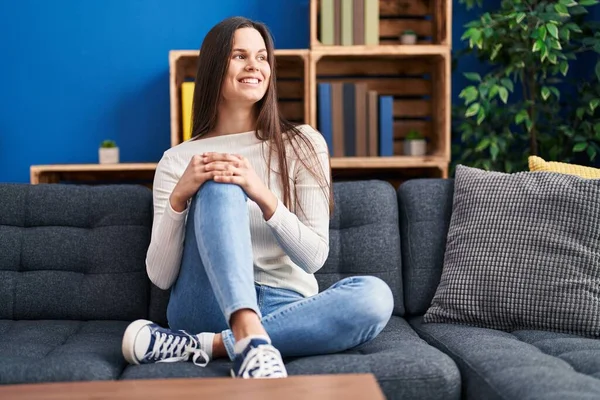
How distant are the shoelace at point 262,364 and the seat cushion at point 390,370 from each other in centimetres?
11

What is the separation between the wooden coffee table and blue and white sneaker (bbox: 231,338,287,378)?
17 centimetres

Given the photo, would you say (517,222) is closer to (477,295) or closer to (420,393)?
(477,295)

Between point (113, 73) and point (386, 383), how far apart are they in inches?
80.1

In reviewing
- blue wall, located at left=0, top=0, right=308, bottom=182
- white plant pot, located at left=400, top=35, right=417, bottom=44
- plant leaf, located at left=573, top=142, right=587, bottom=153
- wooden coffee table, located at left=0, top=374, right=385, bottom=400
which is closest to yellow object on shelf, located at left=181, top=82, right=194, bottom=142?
blue wall, located at left=0, top=0, right=308, bottom=182

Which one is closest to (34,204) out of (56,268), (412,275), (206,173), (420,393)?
(56,268)

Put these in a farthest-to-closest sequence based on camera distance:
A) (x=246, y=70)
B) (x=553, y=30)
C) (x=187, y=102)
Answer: (x=187, y=102), (x=553, y=30), (x=246, y=70)

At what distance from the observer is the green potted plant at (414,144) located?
282 cm

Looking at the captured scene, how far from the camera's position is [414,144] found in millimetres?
2818

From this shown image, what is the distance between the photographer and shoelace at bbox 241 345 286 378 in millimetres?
1269

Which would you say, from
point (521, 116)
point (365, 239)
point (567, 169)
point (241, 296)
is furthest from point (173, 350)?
point (521, 116)

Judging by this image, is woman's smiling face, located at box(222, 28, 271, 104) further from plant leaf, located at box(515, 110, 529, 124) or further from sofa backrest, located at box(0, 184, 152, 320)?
plant leaf, located at box(515, 110, 529, 124)

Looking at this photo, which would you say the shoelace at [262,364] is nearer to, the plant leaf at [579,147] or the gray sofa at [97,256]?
the gray sofa at [97,256]

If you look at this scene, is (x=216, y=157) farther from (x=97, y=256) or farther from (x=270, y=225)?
(x=97, y=256)

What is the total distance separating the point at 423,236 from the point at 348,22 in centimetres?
105
